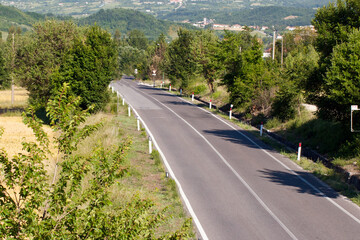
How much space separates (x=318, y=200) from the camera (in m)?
13.7

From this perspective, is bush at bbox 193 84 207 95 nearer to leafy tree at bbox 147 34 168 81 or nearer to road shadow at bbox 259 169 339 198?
leafy tree at bbox 147 34 168 81

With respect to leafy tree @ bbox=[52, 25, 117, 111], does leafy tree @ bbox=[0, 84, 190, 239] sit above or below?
below

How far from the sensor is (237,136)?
24.2 m

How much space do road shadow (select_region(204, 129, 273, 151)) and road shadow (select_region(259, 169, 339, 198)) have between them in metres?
4.57

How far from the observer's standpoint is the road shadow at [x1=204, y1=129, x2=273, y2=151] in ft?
72.8

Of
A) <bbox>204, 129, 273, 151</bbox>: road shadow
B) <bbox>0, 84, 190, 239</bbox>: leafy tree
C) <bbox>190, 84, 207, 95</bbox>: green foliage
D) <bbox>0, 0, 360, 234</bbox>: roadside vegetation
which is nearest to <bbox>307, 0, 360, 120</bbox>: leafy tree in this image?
<bbox>0, 0, 360, 234</bbox>: roadside vegetation

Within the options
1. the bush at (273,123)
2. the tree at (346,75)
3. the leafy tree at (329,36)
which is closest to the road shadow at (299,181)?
the tree at (346,75)

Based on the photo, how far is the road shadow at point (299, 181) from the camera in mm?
14578

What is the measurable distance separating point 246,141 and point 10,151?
12.9m

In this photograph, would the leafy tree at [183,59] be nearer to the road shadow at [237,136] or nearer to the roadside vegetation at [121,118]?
the roadside vegetation at [121,118]

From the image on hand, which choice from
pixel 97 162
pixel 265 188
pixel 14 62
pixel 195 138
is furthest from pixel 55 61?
pixel 97 162

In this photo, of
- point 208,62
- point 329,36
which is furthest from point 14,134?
point 329,36

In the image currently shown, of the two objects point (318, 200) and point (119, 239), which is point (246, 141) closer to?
point (318, 200)

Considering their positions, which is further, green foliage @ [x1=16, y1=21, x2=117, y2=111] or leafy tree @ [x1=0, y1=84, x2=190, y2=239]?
green foliage @ [x1=16, y1=21, x2=117, y2=111]
